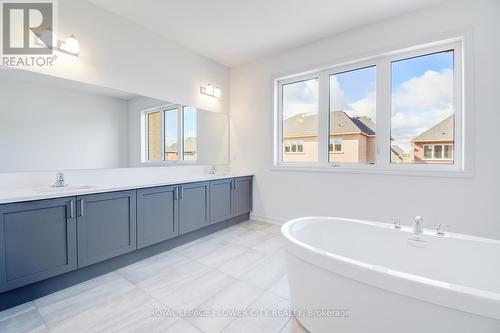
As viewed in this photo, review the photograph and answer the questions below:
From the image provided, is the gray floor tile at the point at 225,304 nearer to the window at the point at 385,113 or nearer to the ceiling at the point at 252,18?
the window at the point at 385,113

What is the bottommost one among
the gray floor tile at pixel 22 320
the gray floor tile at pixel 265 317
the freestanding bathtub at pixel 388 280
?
the gray floor tile at pixel 265 317

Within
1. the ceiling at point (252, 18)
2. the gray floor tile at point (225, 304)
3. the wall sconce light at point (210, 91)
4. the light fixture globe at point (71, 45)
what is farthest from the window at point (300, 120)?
the light fixture globe at point (71, 45)

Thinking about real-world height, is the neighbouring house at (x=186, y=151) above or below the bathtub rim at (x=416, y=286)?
above

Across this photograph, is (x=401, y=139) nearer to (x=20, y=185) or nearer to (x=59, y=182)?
(x=59, y=182)

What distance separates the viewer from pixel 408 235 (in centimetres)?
180

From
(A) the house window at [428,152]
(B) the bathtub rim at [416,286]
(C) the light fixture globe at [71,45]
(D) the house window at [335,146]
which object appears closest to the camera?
(B) the bathtub rim at [416,286]

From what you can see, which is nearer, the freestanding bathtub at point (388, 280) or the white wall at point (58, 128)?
the freestanding bathtub at point (388, 280)

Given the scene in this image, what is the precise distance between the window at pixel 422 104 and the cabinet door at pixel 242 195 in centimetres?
218

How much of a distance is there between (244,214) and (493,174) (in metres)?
3.11

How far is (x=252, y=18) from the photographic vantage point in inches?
107

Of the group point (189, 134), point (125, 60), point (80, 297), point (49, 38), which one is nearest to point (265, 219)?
point (189, 134)

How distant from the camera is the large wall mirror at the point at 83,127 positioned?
2035 mm

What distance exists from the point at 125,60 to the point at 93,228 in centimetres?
196

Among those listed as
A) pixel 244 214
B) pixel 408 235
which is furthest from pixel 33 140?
pixel 408 235
